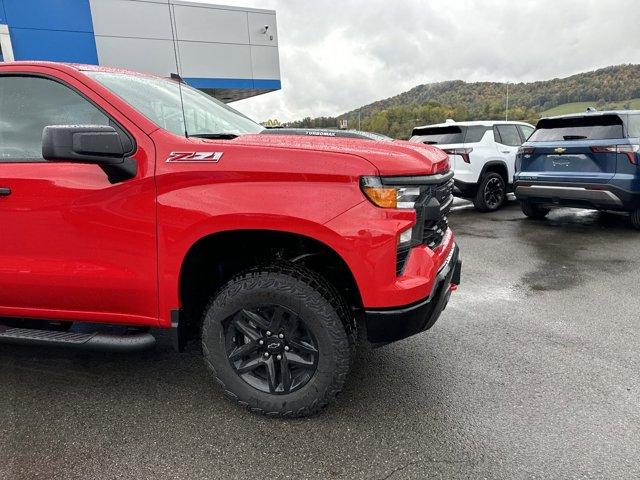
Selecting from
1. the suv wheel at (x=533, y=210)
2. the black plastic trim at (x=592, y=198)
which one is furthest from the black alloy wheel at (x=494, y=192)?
the black plastic trim at (x=592, y=198)

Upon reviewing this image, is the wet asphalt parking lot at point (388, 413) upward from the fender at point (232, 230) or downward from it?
downward

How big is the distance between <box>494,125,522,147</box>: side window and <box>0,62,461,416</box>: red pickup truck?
22.5ft

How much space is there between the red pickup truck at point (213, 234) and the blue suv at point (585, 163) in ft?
15.0

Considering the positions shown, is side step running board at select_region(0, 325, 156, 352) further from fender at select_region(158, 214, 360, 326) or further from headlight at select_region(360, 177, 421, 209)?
headlight at select_region(360, 177, 421, 209)

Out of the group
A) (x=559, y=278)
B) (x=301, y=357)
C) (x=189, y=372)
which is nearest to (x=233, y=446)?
(x=301, y=357)

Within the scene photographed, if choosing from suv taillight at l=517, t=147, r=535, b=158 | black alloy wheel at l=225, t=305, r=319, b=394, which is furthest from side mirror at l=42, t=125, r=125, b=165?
suv taillight at l=517, t=147, r=535, b=158

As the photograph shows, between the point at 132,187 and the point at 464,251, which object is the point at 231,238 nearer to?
the point at 132,187

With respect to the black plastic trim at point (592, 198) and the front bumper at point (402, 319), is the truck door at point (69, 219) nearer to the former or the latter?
the front bumper at point (402, 319)

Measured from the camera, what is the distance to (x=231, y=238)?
2.27 meters

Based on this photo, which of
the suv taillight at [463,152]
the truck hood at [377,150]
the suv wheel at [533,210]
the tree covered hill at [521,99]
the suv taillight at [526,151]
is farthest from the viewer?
the tree covered hill at [521,99]

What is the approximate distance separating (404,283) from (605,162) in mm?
5252

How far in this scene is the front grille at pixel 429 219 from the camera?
2098mm

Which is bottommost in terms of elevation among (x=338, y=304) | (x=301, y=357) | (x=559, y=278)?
(x=559, y=278)

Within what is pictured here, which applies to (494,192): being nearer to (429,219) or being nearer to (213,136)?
(429,219)
